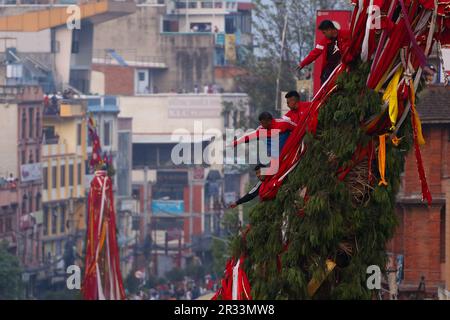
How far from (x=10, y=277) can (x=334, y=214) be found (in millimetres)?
66901

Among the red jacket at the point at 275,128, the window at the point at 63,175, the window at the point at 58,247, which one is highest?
the red jacket at the point at 275,128

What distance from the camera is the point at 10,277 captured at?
85.2 metres

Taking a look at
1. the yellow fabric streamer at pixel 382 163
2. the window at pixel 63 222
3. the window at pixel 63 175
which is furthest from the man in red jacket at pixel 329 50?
the window at pixel 63 175

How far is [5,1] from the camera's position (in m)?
129

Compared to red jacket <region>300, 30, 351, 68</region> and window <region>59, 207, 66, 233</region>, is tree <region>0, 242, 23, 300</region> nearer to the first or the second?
window <region>59, 207, 66, 233</region>

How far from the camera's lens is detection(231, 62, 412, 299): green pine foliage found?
19.0m

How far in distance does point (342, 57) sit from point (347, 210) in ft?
4.26

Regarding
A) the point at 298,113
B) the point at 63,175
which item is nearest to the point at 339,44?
the point at 298,113

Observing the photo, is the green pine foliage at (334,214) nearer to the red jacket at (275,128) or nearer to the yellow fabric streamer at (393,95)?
the yellow fabric streamer at (393,95)

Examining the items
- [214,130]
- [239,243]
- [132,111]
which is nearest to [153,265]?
[214,130]

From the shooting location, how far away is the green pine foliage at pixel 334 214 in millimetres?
18953

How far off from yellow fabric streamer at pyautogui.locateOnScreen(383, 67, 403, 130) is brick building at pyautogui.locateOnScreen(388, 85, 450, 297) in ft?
79.3

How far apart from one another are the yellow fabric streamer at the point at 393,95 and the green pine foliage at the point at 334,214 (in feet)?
0.30

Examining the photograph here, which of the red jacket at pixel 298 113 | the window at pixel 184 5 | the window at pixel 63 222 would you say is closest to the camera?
the red jacket at pixel 298 113
